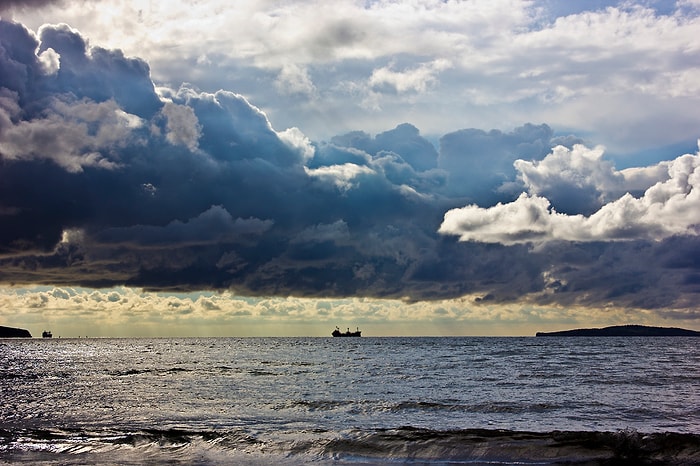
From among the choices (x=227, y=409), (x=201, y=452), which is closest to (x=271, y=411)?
(x=227, y=409)

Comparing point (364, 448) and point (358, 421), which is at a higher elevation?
point (364, 448)

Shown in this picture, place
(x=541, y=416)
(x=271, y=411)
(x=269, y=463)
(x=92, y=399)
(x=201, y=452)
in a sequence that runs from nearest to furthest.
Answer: (x=269, y=463)
(x=201, y=452)
(x=541, y=416)
(x=271, y=411)
(x=92, y=399)

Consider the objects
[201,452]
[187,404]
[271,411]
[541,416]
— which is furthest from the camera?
[187,404]

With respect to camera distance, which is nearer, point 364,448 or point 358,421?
point 364,448

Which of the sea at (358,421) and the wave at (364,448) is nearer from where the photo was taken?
the wave at (364,448)

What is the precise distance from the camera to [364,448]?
1211 inches

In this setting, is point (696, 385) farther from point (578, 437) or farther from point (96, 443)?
point (96, 443)

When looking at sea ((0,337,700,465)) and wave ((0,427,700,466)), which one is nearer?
wave ((0,427,700,466))

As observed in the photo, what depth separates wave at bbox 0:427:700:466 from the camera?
2830 centimetres

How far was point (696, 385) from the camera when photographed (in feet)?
190

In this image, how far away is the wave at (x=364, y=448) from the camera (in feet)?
92.8

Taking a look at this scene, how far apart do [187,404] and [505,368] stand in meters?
47.7

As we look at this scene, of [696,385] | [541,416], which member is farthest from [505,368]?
[541,416]

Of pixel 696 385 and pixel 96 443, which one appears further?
pixel 696 385
